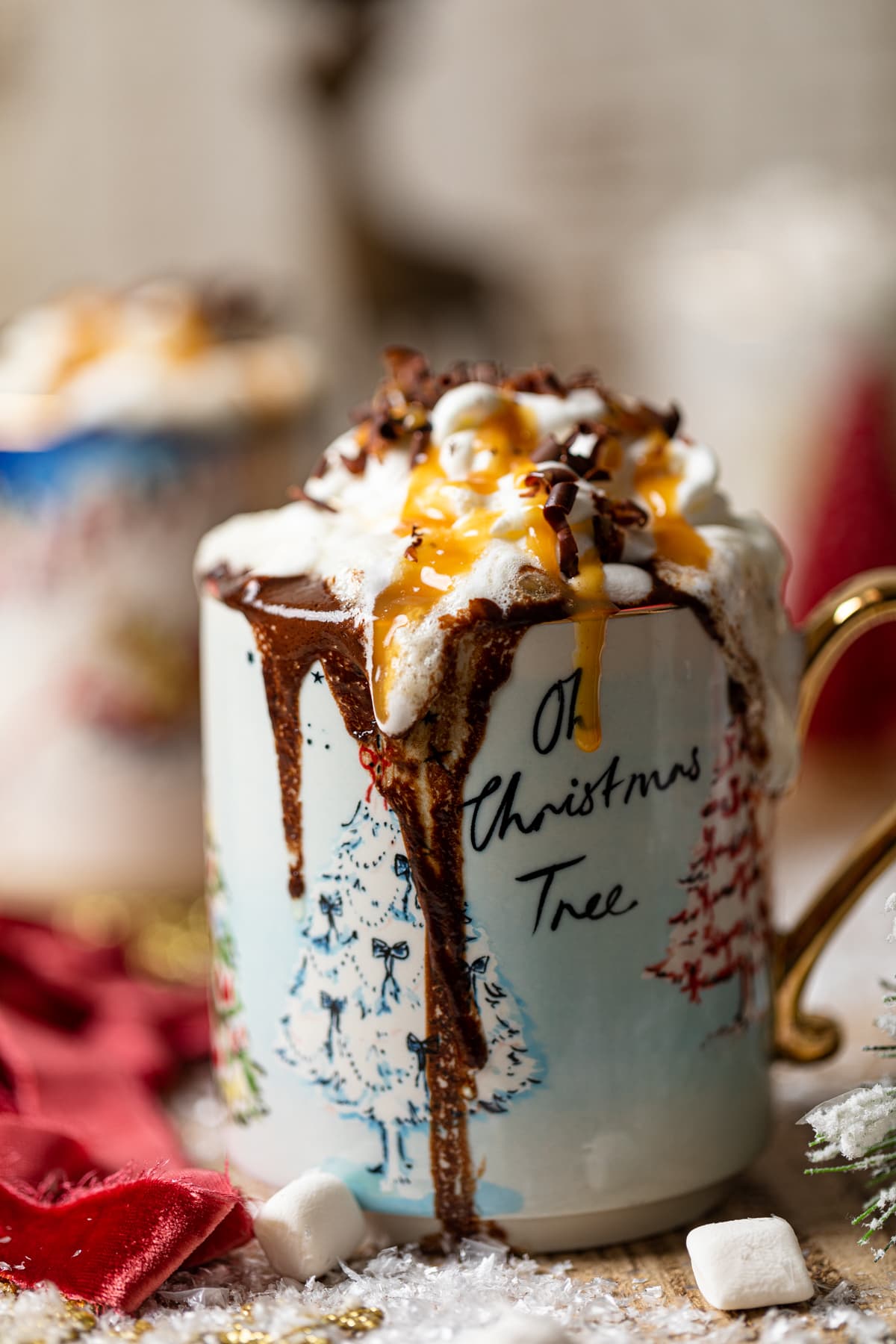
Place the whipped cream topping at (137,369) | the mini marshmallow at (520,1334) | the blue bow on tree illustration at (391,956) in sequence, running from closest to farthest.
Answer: the mini marshmallow at (520,1334) → the blue bow on tree illustration at (391,956) → the whipped cream topping at (137,369)

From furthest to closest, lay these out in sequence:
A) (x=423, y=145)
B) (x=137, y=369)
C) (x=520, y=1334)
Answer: (x=423, y=145), (x=137, y=369), (x=520, y=1334)

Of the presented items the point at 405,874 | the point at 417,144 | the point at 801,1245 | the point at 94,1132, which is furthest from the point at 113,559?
the point at 417,144

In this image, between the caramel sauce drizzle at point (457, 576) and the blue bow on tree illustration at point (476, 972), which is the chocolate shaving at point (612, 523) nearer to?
the caramel sauce drizzle at point (457, 576)

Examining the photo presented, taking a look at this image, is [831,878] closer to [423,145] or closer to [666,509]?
[666,509]

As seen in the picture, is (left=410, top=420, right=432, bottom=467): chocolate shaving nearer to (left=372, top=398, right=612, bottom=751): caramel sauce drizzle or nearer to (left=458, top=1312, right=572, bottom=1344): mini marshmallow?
(left=372, top=398, right=612, bottom=751): caramel sauce drizzle

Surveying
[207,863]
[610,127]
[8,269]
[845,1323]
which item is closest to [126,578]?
[207,863]

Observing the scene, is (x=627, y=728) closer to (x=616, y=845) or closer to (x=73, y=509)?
(x=616, y=845)

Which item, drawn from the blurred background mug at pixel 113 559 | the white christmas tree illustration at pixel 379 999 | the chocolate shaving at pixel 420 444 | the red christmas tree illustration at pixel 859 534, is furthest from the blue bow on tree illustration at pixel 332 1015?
the red christmas tree illustration at pixel 859 534
